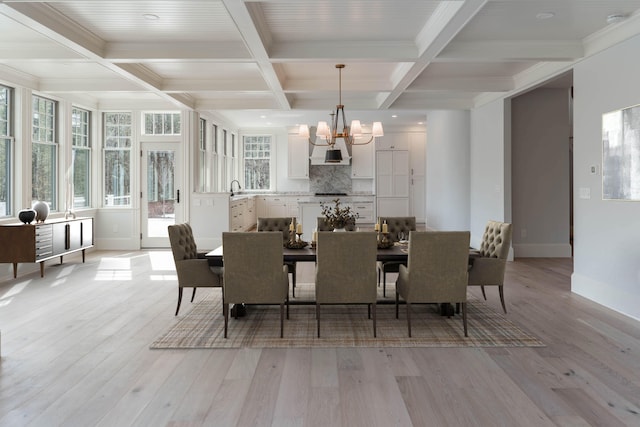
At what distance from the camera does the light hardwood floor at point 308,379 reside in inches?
88.7

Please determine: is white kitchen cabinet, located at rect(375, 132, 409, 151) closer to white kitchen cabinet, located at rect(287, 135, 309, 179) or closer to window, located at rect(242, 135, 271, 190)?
white kitchen cabinet, located at rect(287, 135, 309, 179)

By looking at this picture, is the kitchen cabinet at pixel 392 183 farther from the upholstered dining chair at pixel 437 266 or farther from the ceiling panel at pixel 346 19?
the upholstered dining chair at pixel 437 266

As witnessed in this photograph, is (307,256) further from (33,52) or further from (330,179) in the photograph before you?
(330,179)

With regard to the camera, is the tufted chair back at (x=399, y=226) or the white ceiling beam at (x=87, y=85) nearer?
the tufted chair back at (x=399, y=226)

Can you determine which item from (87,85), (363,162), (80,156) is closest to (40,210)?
(87,85)

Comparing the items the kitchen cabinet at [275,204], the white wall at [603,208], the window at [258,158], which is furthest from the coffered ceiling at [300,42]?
the window at [258,158]

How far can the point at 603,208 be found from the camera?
4.45 m

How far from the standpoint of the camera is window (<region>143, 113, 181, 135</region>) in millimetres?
8312

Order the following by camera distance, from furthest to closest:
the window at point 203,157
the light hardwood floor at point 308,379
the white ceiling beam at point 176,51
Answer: the window at point 203,157, the white ceiling beam at point 176,51, the light hardwood floor at point 308,379

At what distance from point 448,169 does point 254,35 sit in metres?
5.87

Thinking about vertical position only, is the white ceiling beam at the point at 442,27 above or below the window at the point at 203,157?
above

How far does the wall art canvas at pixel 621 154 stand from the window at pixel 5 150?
6991 millimetres

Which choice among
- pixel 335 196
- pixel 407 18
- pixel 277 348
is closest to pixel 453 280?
pixel 277 348

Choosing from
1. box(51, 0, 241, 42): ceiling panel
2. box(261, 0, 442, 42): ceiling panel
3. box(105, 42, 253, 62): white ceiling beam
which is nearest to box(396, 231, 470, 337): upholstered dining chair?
box(261, 0, 442, 42): ceiling panel
